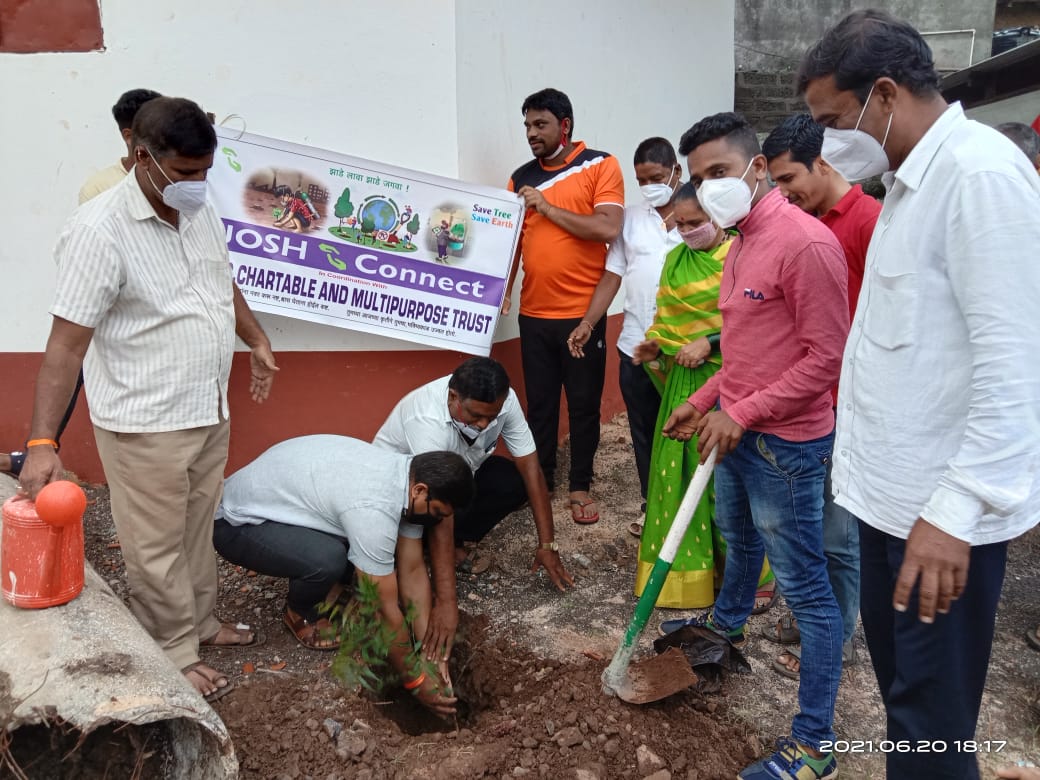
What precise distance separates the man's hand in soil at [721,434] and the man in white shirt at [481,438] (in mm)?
861

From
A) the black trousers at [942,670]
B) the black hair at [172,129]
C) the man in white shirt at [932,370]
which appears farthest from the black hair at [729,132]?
the black hair at [172,129]

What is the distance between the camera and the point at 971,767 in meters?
1.61

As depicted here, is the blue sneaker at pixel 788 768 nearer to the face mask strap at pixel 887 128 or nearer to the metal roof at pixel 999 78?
the face mask strap at pixel 887 128

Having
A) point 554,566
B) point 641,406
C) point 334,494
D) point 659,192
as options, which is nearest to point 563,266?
point 659,192

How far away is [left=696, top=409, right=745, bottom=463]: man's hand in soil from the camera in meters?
2.26

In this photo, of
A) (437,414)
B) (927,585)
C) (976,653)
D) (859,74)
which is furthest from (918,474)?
(437,414)

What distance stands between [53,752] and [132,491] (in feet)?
2.51

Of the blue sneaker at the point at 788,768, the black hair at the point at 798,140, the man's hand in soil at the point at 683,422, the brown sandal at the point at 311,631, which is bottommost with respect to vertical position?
the blue sneaker at the point at 788,768

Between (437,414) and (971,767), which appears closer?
(971,767)

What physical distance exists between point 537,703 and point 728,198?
1.74 m

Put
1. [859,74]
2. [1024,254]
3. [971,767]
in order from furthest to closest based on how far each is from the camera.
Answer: [971,767], [859,74], [1024,254]

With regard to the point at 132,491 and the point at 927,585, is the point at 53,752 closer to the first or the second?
the point at 132,491

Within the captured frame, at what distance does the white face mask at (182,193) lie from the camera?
233 centimetres

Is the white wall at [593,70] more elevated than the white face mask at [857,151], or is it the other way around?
the white wall at [593,70]
